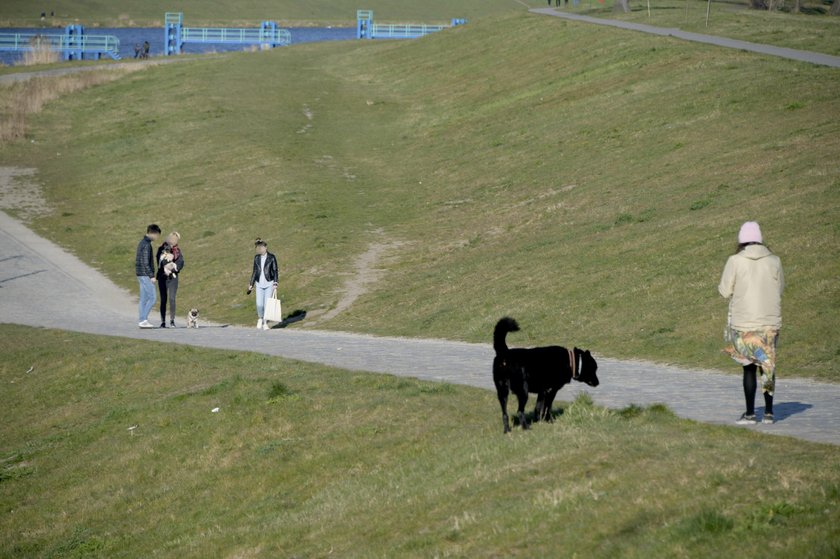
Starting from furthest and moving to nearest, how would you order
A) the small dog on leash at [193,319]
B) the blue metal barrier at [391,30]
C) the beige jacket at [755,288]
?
the blue metal barrier at [391,30], the small dog on leash at [193,319], the beige jacket at [755,288]

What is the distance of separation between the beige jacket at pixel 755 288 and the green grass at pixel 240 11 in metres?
139

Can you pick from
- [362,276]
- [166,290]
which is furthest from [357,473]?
[362,276]

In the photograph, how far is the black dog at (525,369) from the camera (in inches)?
464

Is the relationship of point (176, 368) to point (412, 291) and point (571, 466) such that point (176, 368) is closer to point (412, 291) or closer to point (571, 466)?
point (412, 291)

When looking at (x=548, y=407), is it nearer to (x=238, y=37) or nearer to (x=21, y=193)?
(x=21, y=193)

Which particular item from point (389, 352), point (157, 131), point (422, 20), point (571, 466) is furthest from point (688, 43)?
point (422, 20)

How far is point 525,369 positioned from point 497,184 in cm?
2736

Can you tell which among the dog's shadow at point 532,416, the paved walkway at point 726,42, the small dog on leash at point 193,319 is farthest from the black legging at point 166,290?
the paved walkway at point 726,42

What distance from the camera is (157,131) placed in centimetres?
5841

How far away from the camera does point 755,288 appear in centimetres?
1253

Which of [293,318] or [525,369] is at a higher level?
[525,369]

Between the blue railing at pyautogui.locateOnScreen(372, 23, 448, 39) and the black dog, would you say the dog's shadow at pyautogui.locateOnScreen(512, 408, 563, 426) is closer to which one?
the black dog

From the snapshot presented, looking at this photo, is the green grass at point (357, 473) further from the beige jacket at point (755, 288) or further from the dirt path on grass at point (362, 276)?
the dirt path on grass at point (362, 276)

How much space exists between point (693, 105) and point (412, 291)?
16086 millimetres
